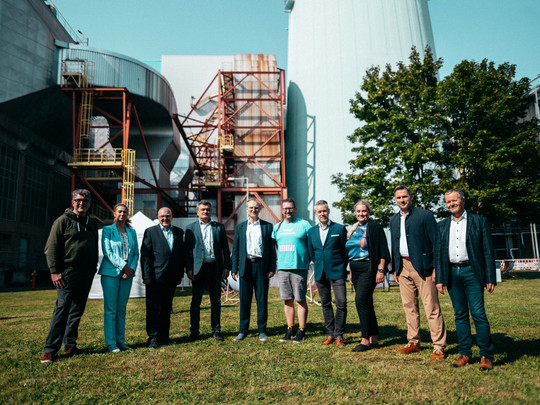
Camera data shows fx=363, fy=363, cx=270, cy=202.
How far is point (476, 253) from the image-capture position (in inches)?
164

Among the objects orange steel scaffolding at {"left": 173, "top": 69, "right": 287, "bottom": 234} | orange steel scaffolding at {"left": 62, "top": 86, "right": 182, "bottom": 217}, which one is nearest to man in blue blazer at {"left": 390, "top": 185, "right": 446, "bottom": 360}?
orange steel scaffolding at {"left": 62, "top": 86, "right": 182, "bottom": 217}

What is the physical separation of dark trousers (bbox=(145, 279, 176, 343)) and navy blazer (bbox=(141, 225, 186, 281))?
11cm

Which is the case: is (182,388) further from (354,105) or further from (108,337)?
(354,105)

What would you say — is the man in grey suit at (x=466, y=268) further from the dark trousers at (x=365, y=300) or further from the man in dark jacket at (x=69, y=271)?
the man in dark jacket at (x=69, y=271)

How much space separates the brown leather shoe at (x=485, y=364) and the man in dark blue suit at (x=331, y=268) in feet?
5.78

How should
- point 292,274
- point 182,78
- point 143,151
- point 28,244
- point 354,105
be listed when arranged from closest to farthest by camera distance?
point 292,274
point 354,105
point 28,244
point 143,151
point 182,78

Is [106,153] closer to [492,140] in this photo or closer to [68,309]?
[68,309]

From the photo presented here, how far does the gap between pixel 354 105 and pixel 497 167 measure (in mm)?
8317

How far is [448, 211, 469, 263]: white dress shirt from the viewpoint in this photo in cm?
425

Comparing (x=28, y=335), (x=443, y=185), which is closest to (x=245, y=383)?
(x=28, y=335)

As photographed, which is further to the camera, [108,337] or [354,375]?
[108,337]

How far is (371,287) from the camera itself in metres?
4.98

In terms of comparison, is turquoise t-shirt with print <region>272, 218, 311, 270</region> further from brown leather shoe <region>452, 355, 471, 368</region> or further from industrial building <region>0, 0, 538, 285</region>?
industrial building <region>0, 0, 538, 285</region>

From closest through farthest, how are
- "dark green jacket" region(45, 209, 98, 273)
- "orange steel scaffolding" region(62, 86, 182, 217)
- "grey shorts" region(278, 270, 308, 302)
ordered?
"dark green jacket" region(45, 209, 98, 273) < "grey shorts" region(278, 270, 308, 302) < "orange steel scaffolding" region(62, 86, 182, 217)
